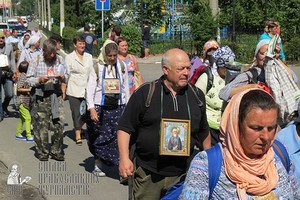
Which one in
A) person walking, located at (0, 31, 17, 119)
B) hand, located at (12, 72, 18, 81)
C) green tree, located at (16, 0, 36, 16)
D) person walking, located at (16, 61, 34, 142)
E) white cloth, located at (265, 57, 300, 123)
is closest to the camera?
white cloth, located at (265, 57, 300, 123)

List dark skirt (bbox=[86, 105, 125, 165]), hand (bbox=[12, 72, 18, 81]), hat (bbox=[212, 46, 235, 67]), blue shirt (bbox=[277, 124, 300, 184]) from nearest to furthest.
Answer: blue shirt (bbox=[277, 124, 300, 184]) → hat (bbox=[212, 46, 235, 67]) → dark skirt (bbox=[86, 105, 125, 165]) → hand (bbox=[12, 72, 18, 81])

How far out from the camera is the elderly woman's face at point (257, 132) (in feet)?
9.22

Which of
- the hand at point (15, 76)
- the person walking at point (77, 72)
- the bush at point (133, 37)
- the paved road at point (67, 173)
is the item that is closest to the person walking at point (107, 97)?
the paved road at point (67, 173)

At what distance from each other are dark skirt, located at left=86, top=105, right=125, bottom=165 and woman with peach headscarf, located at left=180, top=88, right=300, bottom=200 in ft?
15.6

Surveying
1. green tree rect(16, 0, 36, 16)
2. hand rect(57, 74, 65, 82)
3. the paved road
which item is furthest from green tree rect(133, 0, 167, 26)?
green tree rect(16, 0, 36, 16)

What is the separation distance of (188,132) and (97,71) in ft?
9.97

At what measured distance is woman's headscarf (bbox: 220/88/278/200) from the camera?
2797mm

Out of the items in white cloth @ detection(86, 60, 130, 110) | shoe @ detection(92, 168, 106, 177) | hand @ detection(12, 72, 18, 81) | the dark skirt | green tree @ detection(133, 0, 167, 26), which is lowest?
shoe @ detection(92, 168, 106, 177)

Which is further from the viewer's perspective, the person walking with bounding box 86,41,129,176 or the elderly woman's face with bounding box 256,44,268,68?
the person walking with bounding box 86,41,129,176

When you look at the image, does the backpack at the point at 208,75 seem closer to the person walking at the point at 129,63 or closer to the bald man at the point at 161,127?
the bald man at the point at 161,127

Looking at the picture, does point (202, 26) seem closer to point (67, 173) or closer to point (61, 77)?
point (61, 77)

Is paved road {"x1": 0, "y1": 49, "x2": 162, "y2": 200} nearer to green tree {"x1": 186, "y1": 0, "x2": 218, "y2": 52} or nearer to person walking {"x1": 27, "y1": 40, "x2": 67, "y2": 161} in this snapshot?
person walking {"x1": 27, "y1": 40, "x2": 67, "y2": 161}

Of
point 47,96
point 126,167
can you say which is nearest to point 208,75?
point 126,167

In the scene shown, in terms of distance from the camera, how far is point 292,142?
A: 11.9ft
